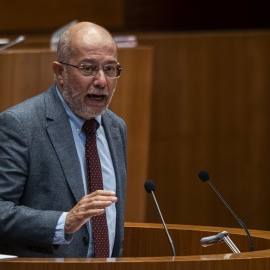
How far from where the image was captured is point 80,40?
2135 millimetres

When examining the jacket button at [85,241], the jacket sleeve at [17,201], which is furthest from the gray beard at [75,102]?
the jacket button at [85,241]

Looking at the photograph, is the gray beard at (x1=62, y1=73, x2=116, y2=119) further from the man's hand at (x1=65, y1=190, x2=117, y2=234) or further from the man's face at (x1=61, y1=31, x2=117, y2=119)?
the man's hand at (x1=65, y1=190, x2=117, y2=234)

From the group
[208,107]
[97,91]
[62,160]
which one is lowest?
[62,160]

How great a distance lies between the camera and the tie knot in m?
2.19

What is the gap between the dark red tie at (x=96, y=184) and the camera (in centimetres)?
209

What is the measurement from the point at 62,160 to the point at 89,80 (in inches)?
10.5

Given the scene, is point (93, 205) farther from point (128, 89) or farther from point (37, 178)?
point (128, 89)

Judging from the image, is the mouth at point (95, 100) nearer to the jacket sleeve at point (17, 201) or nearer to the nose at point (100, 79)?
the nose at point (100, 79)

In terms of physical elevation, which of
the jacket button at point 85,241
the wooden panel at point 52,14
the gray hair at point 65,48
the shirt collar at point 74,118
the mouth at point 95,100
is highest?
the wooden panel at point 52,14

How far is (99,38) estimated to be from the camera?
2139mm

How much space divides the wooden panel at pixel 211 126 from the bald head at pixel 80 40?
3.30 meters

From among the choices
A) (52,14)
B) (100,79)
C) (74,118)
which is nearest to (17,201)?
(74,118)

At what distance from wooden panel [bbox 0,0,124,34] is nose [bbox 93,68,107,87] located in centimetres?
370

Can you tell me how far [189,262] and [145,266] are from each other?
4.4 inches
